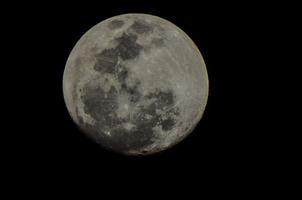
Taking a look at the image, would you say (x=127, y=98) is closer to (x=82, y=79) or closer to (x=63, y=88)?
(x=82, y=79)

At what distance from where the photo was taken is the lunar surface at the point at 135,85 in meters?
5.21

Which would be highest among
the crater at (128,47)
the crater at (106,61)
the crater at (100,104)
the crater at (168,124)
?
the crater at (128,47)

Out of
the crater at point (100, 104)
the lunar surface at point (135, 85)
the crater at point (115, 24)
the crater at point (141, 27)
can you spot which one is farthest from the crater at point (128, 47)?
the crater at point (100, 104)

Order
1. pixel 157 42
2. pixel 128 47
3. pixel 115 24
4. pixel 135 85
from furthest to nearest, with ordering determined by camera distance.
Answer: pixel 115 24
pixel 157 42
pixel 128 47
pixel 135 85

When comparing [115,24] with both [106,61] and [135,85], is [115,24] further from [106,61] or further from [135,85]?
[135,85]

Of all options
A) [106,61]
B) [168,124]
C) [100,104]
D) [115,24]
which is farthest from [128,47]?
[168,124]

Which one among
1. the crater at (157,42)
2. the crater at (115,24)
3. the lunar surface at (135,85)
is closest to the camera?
the lunar surface at (135,85)

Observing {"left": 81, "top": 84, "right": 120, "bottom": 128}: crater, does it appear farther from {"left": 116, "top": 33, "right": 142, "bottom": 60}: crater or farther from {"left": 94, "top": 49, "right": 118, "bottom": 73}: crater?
{"left": 116, "top": 33, "right": 142, "bottom": 60}: crater

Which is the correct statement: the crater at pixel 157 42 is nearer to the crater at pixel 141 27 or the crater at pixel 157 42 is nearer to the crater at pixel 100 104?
the crater at pixel 141 27

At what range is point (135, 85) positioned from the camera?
17.0ft

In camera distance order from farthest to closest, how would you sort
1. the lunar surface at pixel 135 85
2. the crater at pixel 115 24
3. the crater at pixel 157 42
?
the crater at pixel 115 24, the crater at pixel 157 42, the lunar surface at pixel 135 85

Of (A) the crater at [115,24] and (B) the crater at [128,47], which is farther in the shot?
(A) the crater at [115,24]

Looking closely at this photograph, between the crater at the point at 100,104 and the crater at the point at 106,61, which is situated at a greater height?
the crater at the point at 106,61

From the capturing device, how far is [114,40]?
5.36m
